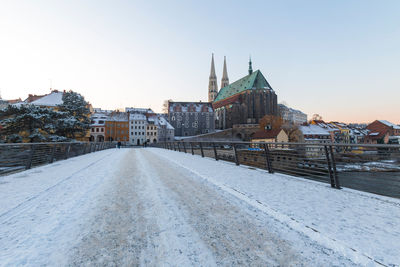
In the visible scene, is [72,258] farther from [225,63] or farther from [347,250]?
[225,63]

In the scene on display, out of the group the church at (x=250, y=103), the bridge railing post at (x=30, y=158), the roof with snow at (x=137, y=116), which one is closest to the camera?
the bridge railing post at (x=30, y=158)

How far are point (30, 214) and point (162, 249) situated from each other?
2292 millimetres

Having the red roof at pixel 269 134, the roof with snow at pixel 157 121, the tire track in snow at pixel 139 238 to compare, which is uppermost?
the roof with snow at pixel 157 121

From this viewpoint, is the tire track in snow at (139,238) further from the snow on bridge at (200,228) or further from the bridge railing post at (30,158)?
the bridge railing post at (30,158)

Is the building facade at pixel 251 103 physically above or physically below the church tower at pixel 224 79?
below

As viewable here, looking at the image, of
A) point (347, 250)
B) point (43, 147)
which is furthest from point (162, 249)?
point (43, 147)

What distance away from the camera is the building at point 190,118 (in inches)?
3469

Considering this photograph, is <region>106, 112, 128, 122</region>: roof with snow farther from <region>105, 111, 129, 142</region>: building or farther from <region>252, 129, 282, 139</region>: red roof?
<region>252, 129, 282, 139</region>: red roof

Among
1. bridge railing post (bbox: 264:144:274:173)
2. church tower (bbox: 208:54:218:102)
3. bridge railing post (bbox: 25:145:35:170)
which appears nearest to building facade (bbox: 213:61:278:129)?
church tower (bbox: 208:54:218:102)

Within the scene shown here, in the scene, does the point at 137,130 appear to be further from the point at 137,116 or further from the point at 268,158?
the point at 268,158

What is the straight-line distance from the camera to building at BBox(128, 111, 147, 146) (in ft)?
238

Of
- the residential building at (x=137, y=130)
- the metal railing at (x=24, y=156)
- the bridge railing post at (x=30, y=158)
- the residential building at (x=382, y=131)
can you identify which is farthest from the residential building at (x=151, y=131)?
the residential building at (x=382, y=131)

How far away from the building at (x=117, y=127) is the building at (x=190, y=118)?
21010 millimetres

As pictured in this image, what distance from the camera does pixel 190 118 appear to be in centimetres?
8919
